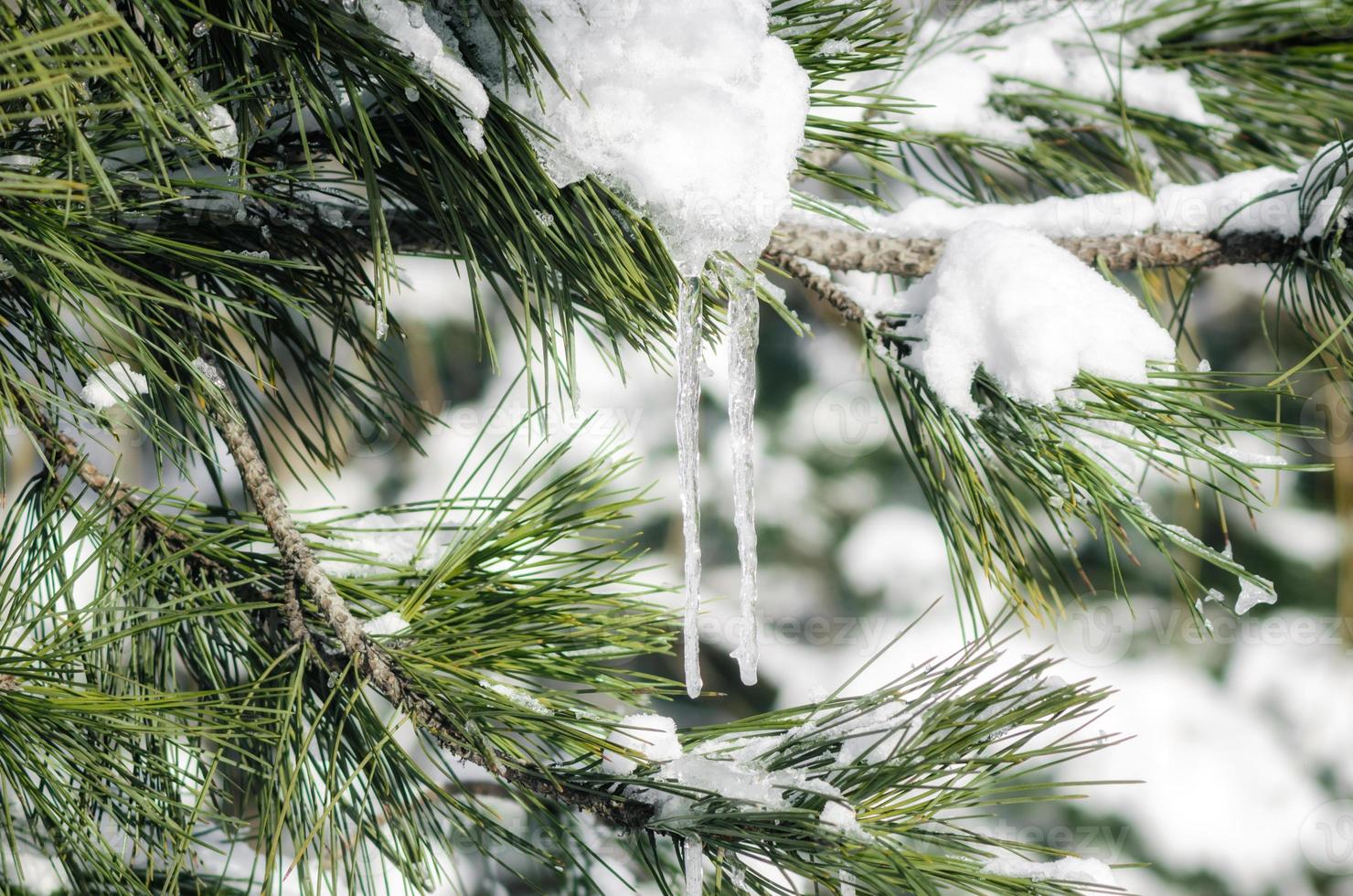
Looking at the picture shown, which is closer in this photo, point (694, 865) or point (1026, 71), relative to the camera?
point (694, 865)

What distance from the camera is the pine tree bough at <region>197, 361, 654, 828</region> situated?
53 centimetres

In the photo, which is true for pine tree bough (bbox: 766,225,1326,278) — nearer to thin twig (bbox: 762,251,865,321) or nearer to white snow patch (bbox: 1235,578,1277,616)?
thin twig (bbox: 762,251,865,321)

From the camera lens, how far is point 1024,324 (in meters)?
0.63

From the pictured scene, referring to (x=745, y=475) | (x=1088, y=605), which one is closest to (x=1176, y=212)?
(x=745, y=475)

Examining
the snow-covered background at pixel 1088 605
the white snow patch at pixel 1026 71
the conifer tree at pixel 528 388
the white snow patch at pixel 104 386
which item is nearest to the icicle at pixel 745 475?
the conifer tree at pixel 528 388

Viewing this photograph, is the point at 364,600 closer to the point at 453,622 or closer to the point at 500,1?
the point at 453,622

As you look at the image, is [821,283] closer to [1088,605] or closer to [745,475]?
[745,475]

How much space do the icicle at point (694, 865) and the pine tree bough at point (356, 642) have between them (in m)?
0.03

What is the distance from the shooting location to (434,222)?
2.14ft

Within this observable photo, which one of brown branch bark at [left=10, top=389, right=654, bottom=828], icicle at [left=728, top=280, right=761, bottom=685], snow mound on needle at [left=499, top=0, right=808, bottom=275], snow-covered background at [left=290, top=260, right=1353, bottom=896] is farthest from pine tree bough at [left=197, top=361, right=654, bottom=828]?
snow-covered background at [left=290, top=260, right=1353, bottom=896]

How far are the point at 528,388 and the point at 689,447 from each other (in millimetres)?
127

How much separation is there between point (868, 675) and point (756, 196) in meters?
3.09

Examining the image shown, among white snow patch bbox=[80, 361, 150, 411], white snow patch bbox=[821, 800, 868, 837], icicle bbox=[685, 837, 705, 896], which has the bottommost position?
icicle bbox=[685, 837, 705, 896]

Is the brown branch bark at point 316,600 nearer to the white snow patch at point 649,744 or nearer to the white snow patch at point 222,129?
the white snow patch at point 649,744
